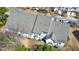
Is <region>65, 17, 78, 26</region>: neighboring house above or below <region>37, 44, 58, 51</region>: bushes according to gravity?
above

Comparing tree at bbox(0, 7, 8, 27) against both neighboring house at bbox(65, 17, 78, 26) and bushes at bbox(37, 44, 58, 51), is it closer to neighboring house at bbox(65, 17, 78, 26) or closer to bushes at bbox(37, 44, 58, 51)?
bushes at bbox(37, 44, 58, 51)

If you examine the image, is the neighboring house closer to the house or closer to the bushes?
the house

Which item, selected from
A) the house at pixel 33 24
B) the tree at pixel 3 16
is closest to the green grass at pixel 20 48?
the house at pixel 33 24

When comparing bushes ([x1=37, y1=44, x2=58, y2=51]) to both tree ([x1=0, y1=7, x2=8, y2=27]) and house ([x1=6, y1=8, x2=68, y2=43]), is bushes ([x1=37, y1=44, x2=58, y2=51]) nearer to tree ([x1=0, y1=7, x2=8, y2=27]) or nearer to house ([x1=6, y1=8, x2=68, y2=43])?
house ([x1=6, y1=8, x2=68, y2=43])

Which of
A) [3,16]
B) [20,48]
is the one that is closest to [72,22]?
[20,48]

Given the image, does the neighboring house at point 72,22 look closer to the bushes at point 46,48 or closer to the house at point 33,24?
the house at point 33,24

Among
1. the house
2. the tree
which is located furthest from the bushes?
the tree

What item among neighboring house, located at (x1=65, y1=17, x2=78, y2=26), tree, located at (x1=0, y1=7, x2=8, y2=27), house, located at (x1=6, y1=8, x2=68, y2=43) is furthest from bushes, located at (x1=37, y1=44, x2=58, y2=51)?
tree, located at (x1=0, y1=7, x2=8, y2=27)

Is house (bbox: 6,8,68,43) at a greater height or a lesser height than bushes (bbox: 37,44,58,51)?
greater

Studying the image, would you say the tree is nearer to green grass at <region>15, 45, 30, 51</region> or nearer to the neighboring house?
green grass at <region>15, 45, 30, 51</region>

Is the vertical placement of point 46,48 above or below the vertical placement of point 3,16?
below

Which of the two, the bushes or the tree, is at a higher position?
the tree

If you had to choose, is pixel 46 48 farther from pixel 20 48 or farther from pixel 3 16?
pixel 3 16

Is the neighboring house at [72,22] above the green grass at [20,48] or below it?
above
